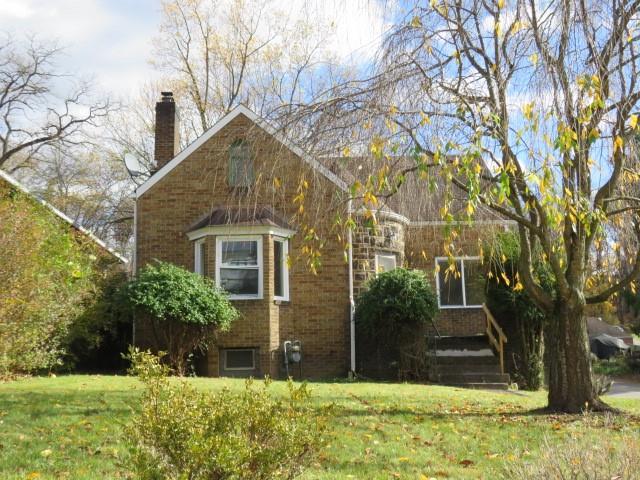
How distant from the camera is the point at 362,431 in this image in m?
8.42

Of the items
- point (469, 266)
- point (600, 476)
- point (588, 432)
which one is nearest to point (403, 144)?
point (588, 432)

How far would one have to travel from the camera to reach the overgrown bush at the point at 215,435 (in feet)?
12.9

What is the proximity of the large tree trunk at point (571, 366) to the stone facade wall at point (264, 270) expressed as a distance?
7119 millimetres

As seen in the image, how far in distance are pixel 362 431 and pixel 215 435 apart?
4648mm

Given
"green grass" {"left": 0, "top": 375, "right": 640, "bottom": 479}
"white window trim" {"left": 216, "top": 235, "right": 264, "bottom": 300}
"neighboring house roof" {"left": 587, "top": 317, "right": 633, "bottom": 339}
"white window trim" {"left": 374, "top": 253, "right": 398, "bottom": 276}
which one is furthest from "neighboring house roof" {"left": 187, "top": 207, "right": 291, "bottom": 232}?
"neighboring house roof" {"left": 587, "top": 317, "right": 633, "bottom": 339}

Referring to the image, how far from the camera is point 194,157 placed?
17703mm

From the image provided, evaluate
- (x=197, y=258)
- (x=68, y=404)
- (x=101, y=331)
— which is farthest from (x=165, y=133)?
(x=68, y=404)

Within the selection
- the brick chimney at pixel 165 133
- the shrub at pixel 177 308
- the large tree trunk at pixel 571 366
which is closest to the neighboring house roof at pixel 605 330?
the brick chimney at pixel 165 133

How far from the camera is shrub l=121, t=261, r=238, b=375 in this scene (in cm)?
1516

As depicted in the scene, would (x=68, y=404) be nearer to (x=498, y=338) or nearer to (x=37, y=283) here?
(x=37, y=283)

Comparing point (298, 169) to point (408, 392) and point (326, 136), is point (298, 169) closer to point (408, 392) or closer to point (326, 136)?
point (326, 136)

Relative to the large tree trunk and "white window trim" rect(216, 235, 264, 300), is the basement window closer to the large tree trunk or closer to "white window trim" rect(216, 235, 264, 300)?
"white window trim" rect(216, 235, 264, 300)

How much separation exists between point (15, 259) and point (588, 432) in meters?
9.57

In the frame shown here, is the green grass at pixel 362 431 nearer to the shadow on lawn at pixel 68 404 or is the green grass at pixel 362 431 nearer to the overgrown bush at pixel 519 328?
the shadow on lawn at pixel 68 404
